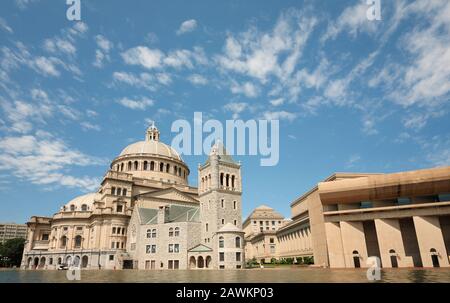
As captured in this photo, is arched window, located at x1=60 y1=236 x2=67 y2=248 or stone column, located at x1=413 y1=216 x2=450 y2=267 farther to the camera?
arched window, located at x1=60 y1=236 x2=67 y2=248

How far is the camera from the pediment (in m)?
75.8

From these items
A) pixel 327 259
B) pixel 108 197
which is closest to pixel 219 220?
pixel 327 259

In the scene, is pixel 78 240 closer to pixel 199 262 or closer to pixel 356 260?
pixel 199 262

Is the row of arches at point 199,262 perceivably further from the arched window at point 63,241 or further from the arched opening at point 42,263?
the arched opening at point 42,263

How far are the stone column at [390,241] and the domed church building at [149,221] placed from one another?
24107 mm

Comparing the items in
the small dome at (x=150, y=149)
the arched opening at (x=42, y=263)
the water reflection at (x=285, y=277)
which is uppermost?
the small dome at (x=150, y=149)

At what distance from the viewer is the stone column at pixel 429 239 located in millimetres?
36625

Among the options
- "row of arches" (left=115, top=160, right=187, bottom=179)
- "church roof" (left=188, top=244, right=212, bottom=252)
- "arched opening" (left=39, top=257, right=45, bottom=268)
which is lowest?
"arched opening" (left=39, top=257, right=45, bottom=268)

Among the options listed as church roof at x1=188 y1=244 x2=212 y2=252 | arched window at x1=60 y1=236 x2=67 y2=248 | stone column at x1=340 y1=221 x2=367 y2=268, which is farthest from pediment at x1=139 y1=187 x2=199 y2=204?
stone column at x1=340 y1=221 x2=367 y2=268

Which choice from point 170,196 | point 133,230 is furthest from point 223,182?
point 133,230

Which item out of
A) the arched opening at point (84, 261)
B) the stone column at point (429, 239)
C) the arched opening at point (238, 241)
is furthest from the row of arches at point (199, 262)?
the stone column at point (429, 239)

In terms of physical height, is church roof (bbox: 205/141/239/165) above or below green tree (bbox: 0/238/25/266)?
above

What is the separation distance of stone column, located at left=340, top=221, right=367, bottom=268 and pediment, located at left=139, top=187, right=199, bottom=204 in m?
46.0

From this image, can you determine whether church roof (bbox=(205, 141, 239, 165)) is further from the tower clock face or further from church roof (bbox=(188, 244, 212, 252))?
the tower clock face
